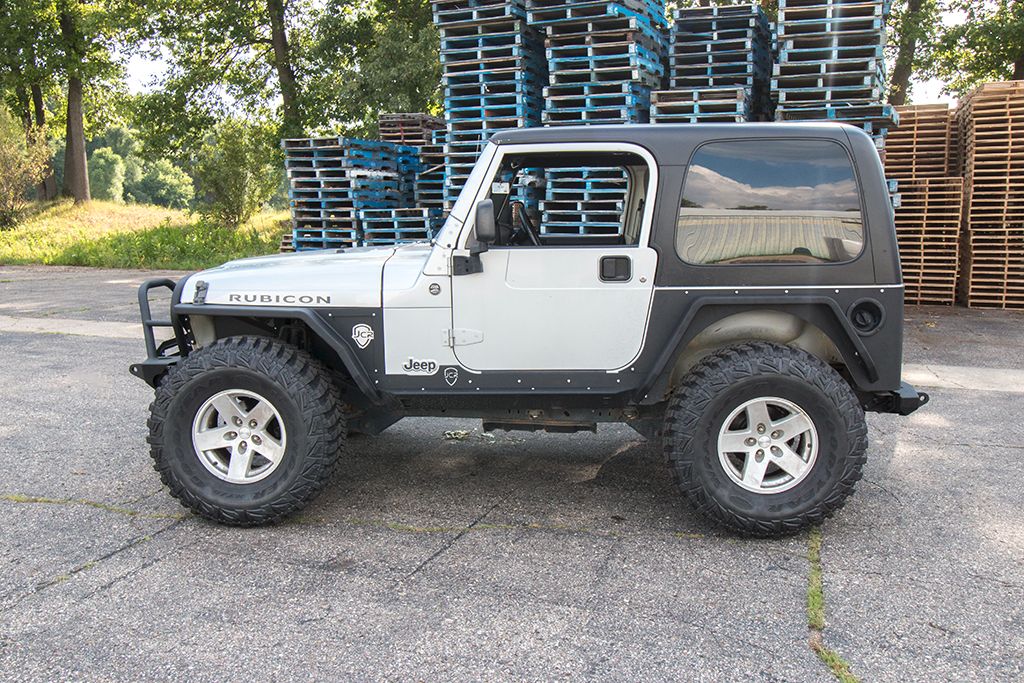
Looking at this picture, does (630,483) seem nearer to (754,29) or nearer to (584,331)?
(584,331)

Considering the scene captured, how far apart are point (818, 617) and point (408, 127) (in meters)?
13.6

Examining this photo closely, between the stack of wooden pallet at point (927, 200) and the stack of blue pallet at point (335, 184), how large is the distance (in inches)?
299

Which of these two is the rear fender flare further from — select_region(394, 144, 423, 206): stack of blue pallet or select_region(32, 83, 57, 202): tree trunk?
select_region(32, 83, 57, 202): tree trunk

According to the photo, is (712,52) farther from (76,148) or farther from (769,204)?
(76,148)

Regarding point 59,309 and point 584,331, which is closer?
point 584,331

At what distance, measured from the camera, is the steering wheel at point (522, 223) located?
188 inches

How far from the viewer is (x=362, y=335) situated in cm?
429

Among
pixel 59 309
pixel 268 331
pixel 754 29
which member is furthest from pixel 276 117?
pixel 268 331

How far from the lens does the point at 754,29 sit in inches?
436

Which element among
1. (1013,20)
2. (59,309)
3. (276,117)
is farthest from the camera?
(276,117)

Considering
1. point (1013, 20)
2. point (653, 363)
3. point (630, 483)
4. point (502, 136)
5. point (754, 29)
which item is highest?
point (1013, 20)

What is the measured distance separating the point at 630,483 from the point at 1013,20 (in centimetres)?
1729

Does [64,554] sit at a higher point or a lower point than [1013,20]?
lower

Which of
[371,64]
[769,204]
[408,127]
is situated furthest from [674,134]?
[371,64]
